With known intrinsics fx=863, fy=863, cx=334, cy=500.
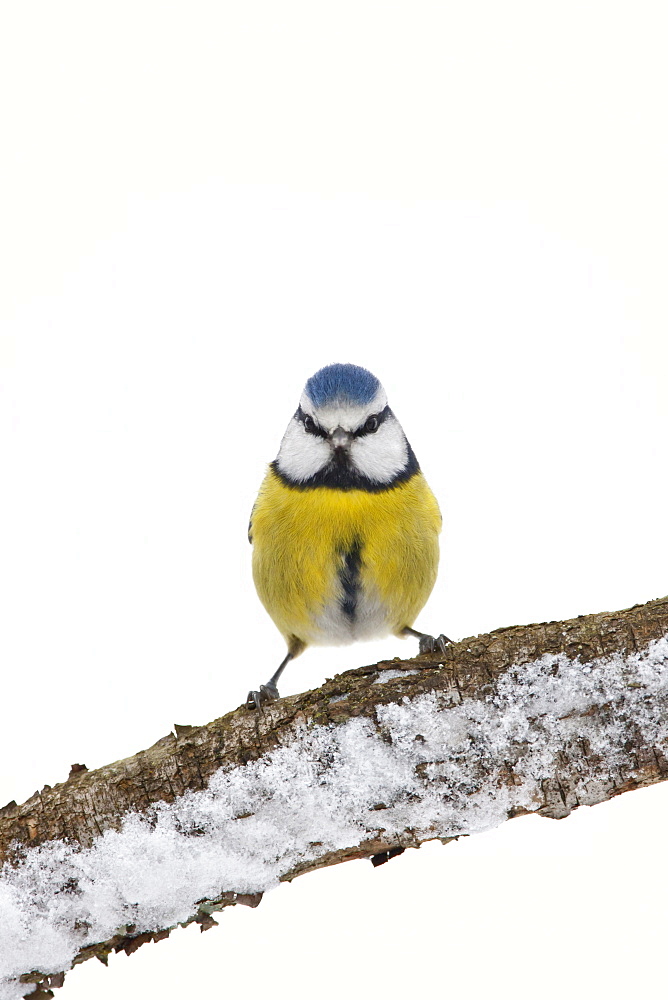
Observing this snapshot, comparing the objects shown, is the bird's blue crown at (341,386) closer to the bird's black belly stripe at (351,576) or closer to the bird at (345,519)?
the bird at (345,519)

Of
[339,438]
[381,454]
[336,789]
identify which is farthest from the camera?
[381,454]

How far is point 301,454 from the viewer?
9.53 ft

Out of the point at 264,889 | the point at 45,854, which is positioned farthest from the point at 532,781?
the point at 45,854

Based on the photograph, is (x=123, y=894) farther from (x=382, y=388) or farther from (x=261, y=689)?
(x=382, y=388)

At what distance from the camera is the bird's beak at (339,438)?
109 inches

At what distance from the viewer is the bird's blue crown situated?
278 centimetres

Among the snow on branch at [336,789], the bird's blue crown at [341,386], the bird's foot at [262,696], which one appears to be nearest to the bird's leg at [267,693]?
the bird's foot at [262,696]

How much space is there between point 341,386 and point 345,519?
43cm

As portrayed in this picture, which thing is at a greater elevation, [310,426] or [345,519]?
[310,426]

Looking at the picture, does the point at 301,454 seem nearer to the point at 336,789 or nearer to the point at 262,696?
the point at 262,696

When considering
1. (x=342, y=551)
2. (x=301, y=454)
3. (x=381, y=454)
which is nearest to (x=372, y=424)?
(x=381, y=454)

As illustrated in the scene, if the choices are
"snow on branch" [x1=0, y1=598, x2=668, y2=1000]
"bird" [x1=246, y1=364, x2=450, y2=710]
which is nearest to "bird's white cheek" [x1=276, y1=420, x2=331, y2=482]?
"bird" [x1=246, y1=364, x2=450, y2=710]

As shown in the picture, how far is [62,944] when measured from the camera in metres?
2.29

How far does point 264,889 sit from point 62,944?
547 millimetres
